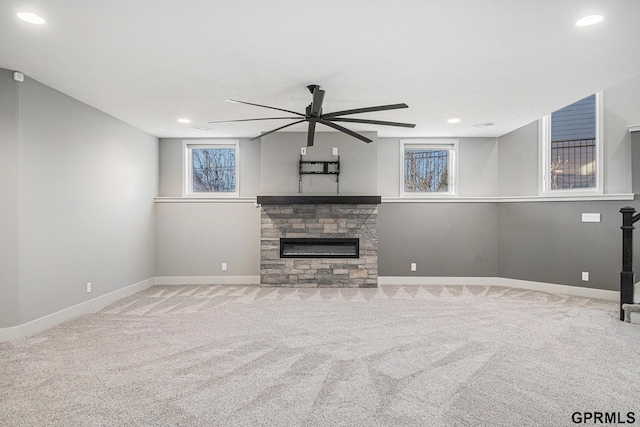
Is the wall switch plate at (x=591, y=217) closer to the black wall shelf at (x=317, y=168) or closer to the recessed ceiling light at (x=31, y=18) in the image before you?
the black wall shelf at (x=317, y=168)

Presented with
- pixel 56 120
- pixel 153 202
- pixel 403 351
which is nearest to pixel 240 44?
pixel 56 120

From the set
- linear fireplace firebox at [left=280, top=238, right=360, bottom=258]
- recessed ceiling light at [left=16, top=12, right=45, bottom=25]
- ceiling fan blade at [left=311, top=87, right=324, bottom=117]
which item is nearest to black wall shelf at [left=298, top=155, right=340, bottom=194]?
linear fireplace firebox at [left=280, top=238, right=360, bottom=258]

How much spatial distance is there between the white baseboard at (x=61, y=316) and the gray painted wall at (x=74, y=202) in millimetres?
65

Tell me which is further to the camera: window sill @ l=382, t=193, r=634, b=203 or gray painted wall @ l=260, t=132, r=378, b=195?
gray painted wall @ l=260, t=132, r=378, b=195

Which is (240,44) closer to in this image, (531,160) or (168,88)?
(168,88)

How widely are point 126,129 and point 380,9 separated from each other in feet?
14.7

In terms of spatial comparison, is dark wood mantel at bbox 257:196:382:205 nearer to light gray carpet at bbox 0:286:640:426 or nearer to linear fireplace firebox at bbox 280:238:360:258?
linear fireplace firebox at bbox 280:238:360:258

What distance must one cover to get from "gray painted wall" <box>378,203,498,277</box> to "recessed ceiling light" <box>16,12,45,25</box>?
5.08m

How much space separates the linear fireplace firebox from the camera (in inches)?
241

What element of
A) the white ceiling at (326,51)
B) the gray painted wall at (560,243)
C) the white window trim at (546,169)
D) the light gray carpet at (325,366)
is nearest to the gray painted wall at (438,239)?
the gray painted wall at (560,243)

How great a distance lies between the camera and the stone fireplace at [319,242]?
19.9 feet

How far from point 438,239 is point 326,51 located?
4299 millimetres

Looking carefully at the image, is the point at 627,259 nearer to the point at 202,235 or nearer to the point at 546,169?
the point at 546,169

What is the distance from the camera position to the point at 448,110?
4793mm
